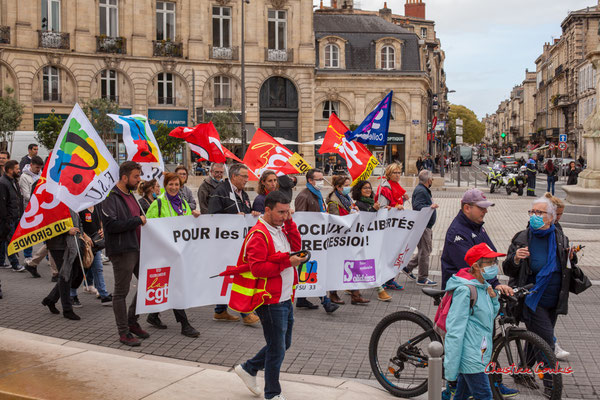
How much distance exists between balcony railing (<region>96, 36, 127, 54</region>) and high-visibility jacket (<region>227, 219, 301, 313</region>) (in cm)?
3985

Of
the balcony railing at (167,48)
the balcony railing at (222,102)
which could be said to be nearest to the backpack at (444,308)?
the balcony railing at (167,48)

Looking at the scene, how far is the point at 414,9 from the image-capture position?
9525 cm

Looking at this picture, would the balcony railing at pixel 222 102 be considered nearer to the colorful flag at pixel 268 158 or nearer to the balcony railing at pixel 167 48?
the balcony railing at pixel 167 48

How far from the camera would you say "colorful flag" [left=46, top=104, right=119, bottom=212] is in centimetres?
795

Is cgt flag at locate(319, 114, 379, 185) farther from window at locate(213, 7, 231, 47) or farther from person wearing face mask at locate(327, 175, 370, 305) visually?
window at locate(213, 7, 231, 47)

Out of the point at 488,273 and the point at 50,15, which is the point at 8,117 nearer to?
the point at 50,15

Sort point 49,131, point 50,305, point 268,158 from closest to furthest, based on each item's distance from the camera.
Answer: point 50,305 → point 268,158 → point 49,131

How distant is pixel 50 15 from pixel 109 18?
138 inches

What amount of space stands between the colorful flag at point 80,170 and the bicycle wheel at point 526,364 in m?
4.63

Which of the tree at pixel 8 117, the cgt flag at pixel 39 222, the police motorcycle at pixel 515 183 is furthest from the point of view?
the tree at pixel 8 117

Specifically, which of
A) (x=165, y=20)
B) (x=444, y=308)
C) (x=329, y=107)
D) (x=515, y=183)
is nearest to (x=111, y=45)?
(x=165, y=20)

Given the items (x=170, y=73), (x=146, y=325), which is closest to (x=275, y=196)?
(x=146, y=325)

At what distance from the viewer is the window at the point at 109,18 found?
4297cm

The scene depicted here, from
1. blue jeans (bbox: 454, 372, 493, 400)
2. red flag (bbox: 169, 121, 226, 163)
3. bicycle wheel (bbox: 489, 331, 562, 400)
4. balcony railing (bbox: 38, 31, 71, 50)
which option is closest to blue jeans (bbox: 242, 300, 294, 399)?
blue jeans (bbox: 454, 372, 493, 400)
